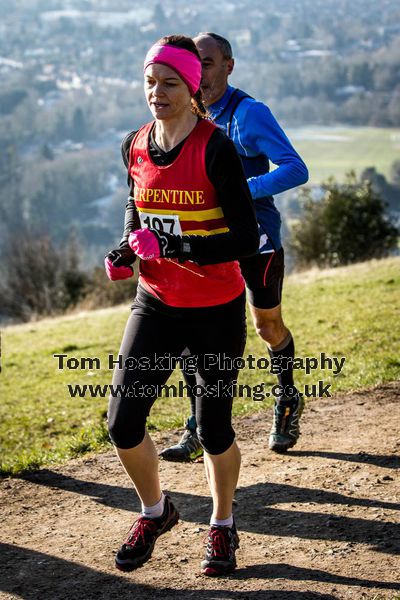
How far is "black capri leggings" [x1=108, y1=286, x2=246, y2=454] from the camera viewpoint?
3.85 meters

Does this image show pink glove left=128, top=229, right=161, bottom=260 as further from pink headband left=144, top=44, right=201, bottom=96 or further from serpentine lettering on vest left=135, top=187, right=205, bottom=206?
pink headband left=144, top=44, right=201, bottom=96

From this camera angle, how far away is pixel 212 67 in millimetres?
5191

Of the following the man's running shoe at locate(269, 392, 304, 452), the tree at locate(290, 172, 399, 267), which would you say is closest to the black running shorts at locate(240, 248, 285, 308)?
the man's running shoe at locate(269, 392, 304, 452)

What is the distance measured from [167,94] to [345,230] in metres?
28.5

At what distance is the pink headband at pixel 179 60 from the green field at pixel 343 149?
74964mm

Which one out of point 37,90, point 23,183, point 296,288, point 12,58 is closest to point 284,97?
point 23,183

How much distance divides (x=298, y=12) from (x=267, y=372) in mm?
142121

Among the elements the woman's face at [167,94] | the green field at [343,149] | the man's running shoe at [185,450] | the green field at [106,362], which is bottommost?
the green field at [343,149]

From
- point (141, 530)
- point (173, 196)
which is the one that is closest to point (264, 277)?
point (173, 196)

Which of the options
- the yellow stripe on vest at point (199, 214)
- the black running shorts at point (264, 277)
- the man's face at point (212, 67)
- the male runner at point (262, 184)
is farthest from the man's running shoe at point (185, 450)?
the yellow stripe on vest at point (199, 214)

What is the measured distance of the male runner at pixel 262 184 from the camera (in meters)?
5.02

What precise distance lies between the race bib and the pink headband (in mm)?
602

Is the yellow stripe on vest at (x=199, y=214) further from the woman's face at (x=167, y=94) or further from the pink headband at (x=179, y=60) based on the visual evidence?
the pink headband at (x=179, y=60)

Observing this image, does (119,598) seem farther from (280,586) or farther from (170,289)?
(170,289)
